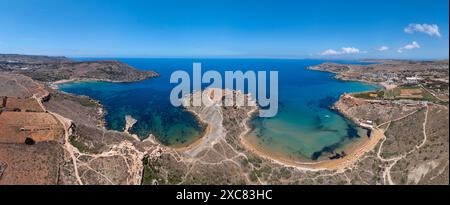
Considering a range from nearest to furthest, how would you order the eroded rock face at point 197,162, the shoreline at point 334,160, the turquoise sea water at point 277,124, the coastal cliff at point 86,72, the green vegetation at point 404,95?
the eroded rock face at point 197,162 < the shoreline at point 334,160 < the turquoise sea water at point 277,124 < the green vegetation at point 404,95 < the coastal cliff at point 86,72

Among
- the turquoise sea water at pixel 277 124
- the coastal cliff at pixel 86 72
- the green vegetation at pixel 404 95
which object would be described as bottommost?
the turquoise sea water at pixel 277 124

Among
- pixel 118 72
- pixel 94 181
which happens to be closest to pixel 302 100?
pixel 94 181

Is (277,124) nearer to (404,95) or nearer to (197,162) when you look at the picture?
(197,162)

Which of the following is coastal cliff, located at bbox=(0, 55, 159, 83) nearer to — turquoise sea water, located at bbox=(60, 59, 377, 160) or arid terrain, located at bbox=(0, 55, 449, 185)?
turquoise sea water, located at bbox=(60, 59, 377, 160)

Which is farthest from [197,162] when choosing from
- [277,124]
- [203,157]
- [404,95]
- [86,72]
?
[86,72]

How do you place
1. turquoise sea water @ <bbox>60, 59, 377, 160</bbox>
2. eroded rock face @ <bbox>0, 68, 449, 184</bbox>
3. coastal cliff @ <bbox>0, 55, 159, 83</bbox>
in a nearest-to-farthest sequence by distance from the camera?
eroded rock face @ <bbox>0, 68, 449, 184</bbox>
turquoise sea water @ <bbox>60, 59, 377, 160</bbox>
coastal cliff @ <bbox>0, 55, 159, 83</bbox>

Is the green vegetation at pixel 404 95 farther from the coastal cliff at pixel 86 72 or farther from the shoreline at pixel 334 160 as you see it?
the coastal cliff at pixel 86 72

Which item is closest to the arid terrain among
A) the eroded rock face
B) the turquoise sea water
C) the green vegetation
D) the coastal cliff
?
the eroded rock face

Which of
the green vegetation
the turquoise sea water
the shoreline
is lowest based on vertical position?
the shoreline

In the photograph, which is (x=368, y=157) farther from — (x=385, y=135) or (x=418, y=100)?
(x=418, y=100)

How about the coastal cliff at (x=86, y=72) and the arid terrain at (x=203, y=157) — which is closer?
the arid terrain at (x=203, y=157)

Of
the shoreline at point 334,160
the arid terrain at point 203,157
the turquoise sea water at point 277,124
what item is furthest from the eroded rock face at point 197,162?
the turquoise sea water at point 277,124
